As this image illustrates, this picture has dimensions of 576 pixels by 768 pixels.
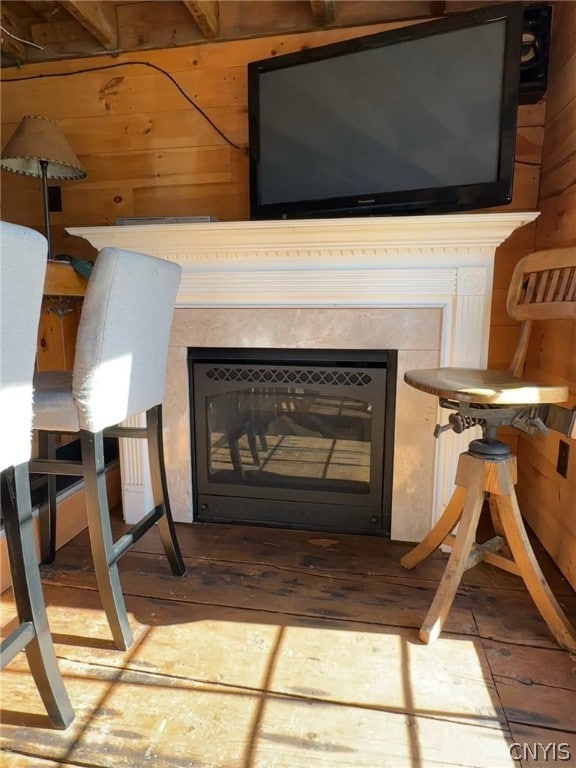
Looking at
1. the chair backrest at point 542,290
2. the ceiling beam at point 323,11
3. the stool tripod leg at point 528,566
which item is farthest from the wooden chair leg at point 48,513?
the ceiling beam at point 323,11

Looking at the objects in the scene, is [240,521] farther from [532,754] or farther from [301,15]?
[301,15]

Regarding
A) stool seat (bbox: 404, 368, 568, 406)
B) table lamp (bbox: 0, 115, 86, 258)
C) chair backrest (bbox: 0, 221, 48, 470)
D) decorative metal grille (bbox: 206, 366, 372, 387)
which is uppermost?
table lamp (bbox: 0, 115, 86, 258)

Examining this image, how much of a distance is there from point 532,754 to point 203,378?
55.5 inches

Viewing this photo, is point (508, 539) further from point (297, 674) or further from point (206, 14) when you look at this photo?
point (206, 14)

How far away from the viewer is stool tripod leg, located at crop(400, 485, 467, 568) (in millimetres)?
1409

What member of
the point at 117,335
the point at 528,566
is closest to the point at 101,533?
the point at 117,335

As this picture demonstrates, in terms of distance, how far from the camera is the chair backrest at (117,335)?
106cm

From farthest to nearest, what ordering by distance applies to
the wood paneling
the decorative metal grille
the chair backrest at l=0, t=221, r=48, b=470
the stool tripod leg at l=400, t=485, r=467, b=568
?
the wood paneling
the decorative metal grille
the stool tripod leg at l=400, t=485, r=467, b=568
the chair backrest at l=0, t=221, r=48, b=470

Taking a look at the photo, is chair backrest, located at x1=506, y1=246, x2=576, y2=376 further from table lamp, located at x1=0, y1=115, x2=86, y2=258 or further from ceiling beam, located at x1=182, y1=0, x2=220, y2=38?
table lamp, located at x1=0, y1=115, x2=86, y2=258

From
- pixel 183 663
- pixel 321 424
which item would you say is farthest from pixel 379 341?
pixel 183 663

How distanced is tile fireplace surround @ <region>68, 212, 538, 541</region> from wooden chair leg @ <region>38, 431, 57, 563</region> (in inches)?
18.1

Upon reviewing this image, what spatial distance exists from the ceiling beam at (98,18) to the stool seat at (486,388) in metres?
1.86

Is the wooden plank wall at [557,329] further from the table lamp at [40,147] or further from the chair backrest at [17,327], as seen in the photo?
the table lamp at [40,147]

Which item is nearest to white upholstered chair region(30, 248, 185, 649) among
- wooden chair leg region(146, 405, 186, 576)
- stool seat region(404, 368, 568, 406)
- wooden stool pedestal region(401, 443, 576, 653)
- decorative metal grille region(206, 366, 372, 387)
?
wooden chair leg region(146, 405, 186, 576)
